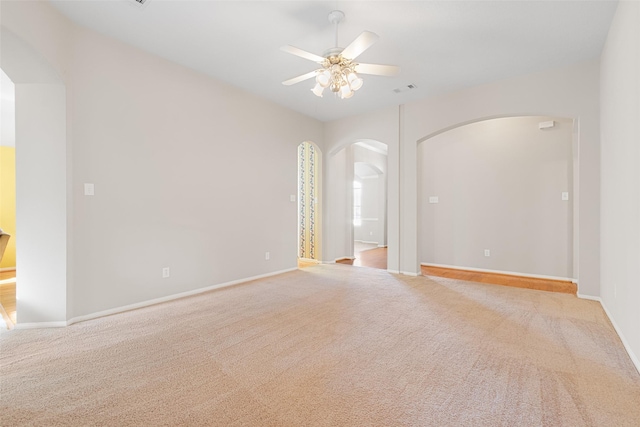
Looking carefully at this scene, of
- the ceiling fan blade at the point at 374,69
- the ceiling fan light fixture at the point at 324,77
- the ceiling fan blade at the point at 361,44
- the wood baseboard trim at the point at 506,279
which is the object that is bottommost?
the wood baseboard trim at the point at 506,279

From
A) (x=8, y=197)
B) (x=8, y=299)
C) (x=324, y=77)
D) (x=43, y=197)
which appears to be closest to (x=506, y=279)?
(x=324, y=77)

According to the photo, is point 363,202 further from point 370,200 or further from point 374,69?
point 374,69

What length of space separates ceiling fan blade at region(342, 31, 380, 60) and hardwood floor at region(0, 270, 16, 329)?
403 cm

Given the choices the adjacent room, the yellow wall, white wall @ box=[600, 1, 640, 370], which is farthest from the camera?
the yellow wall

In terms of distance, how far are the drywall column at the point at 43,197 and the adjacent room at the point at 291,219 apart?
20 millimetres

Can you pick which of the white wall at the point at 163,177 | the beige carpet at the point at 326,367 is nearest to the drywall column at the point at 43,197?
the white wall at the point at 163,177

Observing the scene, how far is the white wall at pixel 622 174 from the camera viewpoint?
2.15 meters

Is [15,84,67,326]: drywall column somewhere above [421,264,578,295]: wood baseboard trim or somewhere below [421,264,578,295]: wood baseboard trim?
above

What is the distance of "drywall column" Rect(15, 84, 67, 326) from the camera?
2832mm

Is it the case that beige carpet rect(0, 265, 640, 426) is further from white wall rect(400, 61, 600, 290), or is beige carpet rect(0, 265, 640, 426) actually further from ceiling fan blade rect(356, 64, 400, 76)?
ceiling fan blade rect(356, 64, 400, 76)

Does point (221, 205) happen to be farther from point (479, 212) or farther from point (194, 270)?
point (479, 212)

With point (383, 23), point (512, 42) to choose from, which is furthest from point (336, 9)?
point (512, 42)

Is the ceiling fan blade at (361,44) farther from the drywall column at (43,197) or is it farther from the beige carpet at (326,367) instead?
the drywall column at (43,197)

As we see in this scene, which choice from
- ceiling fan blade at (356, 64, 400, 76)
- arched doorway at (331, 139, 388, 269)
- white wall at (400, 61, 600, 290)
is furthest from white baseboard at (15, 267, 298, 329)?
white wall at (400, 61, 600, 290)
